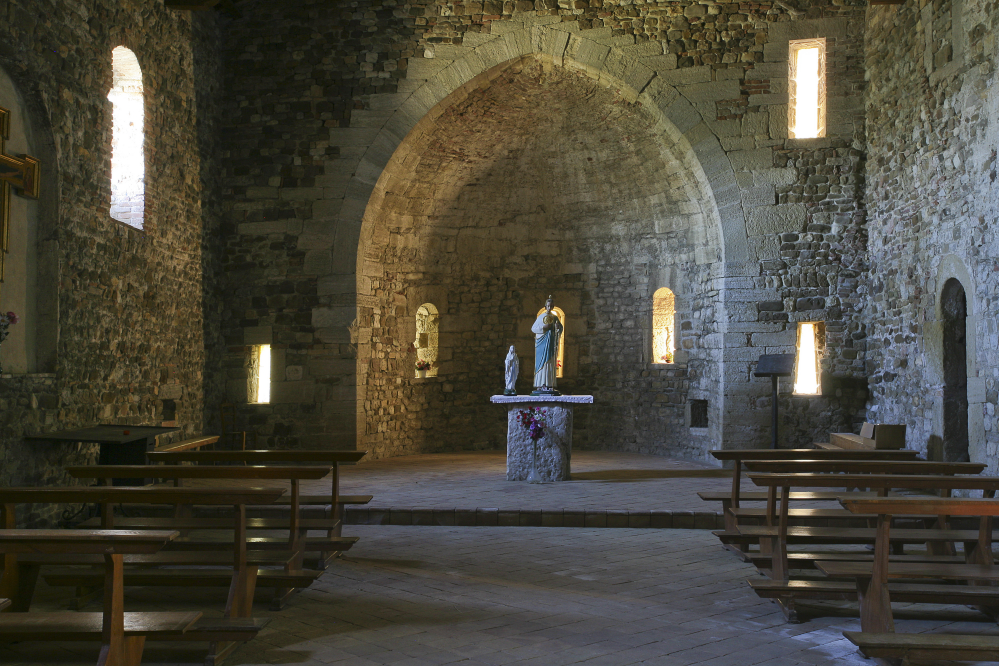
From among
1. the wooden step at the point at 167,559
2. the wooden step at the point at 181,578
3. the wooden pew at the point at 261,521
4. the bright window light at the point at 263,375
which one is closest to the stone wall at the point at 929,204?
the wooden pew at the point at 261,521

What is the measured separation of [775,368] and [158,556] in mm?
8143

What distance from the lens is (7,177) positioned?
23.8ft

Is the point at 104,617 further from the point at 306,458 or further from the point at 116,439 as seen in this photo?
the point at 116,439

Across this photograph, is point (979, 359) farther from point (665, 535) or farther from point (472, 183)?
point (472, 183)

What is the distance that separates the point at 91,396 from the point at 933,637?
26.0ft

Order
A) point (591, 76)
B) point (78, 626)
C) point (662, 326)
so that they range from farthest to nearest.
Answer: point (662, 326) < point (591, 76) < point (78, 626)

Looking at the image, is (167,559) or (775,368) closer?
(167,559)

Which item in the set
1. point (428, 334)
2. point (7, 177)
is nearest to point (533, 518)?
point (7, 177)

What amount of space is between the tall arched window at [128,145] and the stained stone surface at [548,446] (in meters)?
5.09

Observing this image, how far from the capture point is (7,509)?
4.32 meters

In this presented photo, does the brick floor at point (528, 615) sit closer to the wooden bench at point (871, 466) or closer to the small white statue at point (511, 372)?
the wooden bench at point (871, 466)

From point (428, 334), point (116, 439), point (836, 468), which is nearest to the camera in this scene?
point (836, 468)

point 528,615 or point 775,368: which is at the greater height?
point 775,368

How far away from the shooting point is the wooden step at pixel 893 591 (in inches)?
162
